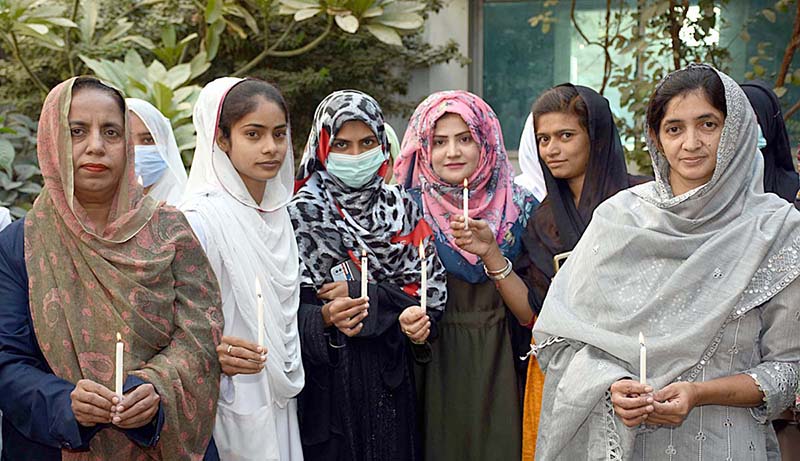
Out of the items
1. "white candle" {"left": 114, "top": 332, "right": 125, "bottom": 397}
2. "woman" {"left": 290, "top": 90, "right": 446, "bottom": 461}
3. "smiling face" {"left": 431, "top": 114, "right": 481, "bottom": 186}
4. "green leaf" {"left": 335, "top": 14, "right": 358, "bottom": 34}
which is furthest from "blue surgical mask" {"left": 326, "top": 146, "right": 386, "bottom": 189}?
"green leaf" {"left": 335, "top": 14, "right": 358, "bottom": 34}

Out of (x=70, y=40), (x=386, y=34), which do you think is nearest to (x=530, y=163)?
(x=386, y=34)

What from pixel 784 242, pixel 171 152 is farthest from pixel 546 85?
pixel 784 242

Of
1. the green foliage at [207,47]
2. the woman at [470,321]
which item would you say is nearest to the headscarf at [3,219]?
the woman at [470,321]

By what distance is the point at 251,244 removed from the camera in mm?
2855

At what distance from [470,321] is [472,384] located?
222mm

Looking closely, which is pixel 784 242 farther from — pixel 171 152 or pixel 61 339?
pixel 171 152

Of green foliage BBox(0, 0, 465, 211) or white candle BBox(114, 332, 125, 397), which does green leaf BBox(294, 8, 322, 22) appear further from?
white candle BBox(114, 332, 125, 397)

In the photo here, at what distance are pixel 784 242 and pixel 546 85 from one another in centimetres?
551

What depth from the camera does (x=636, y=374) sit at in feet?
8.17

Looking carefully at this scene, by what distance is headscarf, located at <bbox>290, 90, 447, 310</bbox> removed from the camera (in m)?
3.11

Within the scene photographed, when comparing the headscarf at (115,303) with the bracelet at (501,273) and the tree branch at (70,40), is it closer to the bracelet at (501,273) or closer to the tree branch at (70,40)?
the bracelet at (501,273)

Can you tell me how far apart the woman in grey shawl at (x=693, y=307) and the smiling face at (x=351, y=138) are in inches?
37.5

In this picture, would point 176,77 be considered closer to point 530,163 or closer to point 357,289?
point 530,163

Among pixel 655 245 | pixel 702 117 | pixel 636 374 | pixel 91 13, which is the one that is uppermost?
pixel 91 13
